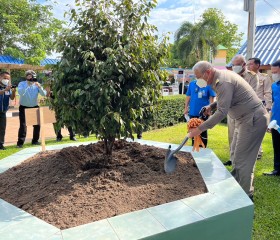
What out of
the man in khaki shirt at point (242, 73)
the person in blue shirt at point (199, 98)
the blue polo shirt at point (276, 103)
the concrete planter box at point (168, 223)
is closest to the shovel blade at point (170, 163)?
the concrete planter box at point (168, 223)

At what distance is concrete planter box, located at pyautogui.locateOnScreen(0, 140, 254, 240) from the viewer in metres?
2.02

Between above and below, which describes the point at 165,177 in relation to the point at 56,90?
below

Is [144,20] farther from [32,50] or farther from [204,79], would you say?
[32,50]

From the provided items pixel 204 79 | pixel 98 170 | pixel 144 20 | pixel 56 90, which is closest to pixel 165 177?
pixel 98 170

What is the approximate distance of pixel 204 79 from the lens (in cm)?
327

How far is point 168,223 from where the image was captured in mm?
2129

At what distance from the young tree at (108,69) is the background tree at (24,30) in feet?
54.5

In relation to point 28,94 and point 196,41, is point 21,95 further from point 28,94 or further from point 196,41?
point 196,41

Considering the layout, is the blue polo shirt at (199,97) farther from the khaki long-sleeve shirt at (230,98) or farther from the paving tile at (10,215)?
the paving tile at (10,215)

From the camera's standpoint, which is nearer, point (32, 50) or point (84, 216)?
point (84, 216)

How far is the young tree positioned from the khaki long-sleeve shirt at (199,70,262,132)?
0.66m

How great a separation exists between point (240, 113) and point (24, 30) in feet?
62.4

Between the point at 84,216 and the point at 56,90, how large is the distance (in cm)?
138

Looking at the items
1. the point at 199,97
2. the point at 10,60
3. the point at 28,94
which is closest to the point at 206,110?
the point at 199,97
